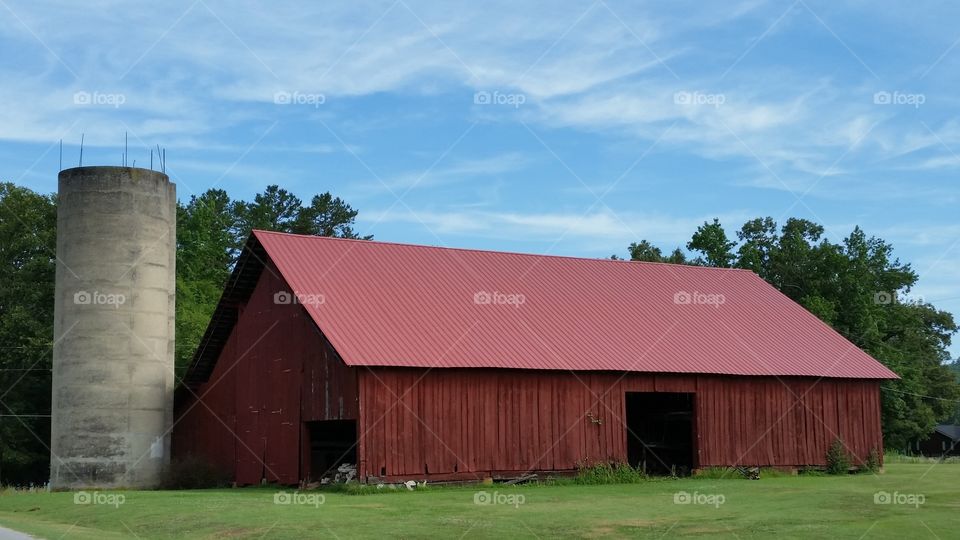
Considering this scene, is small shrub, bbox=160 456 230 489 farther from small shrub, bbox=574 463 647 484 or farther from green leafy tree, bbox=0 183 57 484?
green leafy tree, bbox=0 183 57 484

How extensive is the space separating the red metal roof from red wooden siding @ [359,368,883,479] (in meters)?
0.55

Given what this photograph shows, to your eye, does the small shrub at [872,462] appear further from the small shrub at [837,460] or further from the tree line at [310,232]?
the tree line at [310,232]

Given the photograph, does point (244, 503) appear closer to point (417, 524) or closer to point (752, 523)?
point (417, 524)

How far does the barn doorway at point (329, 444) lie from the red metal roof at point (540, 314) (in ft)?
12.0

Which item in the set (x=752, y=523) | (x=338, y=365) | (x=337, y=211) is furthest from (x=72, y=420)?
(x=337, y=211)

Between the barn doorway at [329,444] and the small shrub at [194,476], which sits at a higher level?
the barn doorway at [329,444]

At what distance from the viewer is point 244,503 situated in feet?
80.6

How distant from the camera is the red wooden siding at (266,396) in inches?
1264

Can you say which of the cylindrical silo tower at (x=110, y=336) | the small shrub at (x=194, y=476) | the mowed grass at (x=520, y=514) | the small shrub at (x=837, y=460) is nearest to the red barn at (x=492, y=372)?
the small shrub at (x=837, y=460)

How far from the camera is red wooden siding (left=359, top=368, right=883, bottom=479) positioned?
3059cm

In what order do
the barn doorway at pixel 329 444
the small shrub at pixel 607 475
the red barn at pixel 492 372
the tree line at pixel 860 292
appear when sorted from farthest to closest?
the tree line at pixel 860 292 → the barn doorway at pixel 329 444 → the small shrub at pixel 607 475 → the red barn at pixel 492 372

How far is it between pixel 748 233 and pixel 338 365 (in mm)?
49206

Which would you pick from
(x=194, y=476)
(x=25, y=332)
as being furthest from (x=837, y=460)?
(x=25, y=332)

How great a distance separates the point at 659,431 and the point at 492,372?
9871 mm
